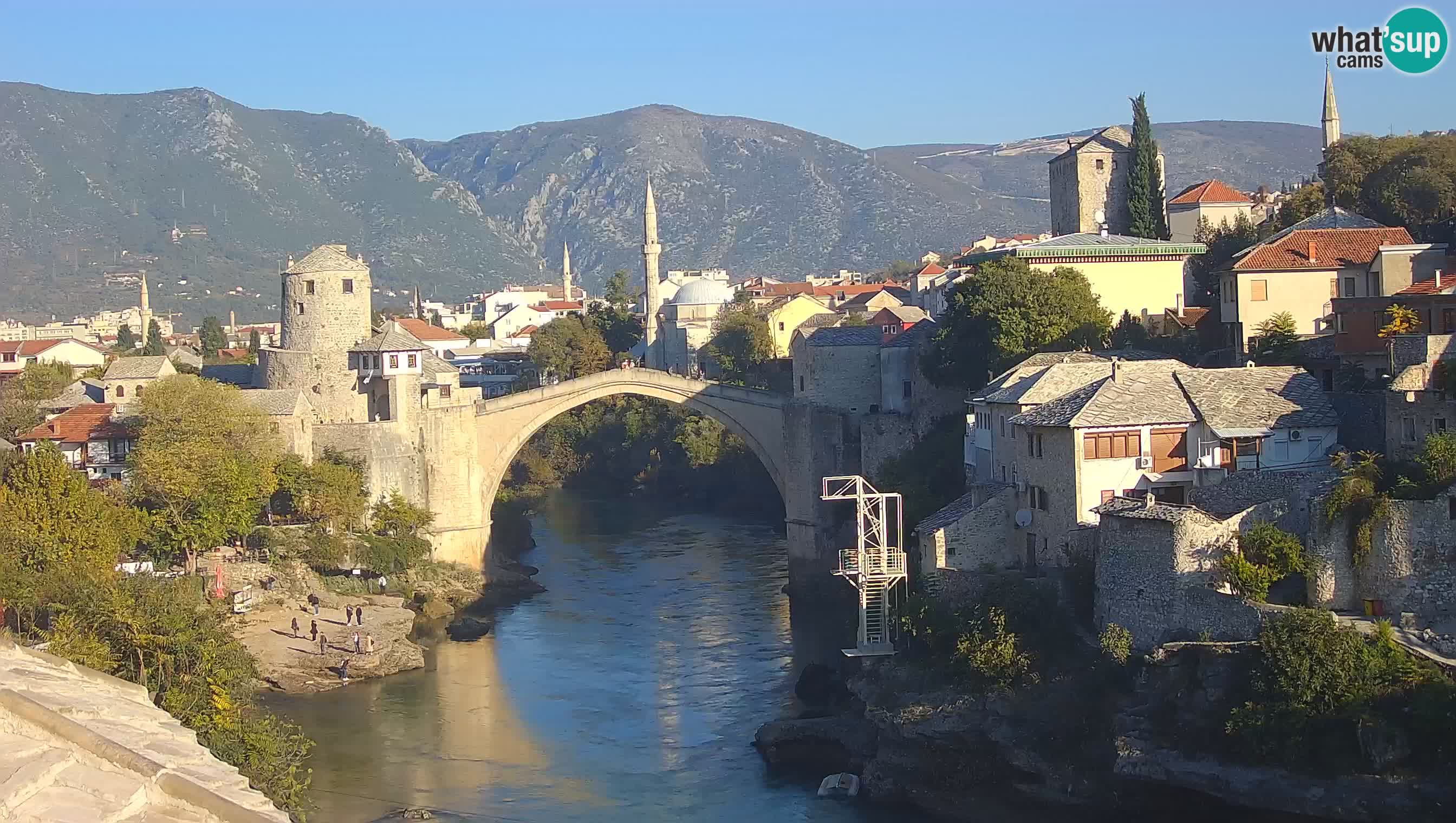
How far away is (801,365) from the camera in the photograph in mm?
51500

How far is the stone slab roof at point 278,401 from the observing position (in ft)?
162

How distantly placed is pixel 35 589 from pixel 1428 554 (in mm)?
23368

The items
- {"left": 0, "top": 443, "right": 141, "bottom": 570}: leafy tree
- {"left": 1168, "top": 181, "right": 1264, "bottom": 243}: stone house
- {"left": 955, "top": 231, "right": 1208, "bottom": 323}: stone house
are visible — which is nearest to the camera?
{"left": 0, "top": 443, "right": 141, "bottom": 570}: leafy tree

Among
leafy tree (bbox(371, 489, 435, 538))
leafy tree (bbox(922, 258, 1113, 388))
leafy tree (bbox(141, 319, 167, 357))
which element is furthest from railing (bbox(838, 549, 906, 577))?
leafy tree (bbox(141, 319, 167, 357))

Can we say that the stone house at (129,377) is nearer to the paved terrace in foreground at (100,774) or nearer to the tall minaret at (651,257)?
the tall minaret at (651,257)

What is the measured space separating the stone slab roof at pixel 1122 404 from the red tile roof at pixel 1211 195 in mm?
22119

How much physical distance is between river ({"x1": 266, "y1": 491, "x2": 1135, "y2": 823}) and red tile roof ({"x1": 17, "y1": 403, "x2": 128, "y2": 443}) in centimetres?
1209

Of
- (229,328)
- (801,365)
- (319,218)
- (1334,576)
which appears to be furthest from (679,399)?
(319,218)

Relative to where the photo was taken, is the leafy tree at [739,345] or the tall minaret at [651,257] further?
the tall minaret at [651,257]

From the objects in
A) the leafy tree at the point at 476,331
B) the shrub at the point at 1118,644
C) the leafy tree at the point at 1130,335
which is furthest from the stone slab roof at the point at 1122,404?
the leafy tree at the point at 476,331

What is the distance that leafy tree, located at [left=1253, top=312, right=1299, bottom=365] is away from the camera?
36.9 metres

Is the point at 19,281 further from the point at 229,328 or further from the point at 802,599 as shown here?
the point at 802,599

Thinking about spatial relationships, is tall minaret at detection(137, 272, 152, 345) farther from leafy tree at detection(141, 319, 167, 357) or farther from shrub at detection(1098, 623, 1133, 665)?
shrub at detection(1098, 623, 1133, 665)

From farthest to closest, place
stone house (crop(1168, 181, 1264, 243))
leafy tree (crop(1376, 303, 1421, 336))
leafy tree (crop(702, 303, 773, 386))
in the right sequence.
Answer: leafy tree (crop(702, 303, 773, 386)) < stone house (crop(1168, 181, 1264, 243)) < leafy tree (crop(1376, 303, 1421, 336))
